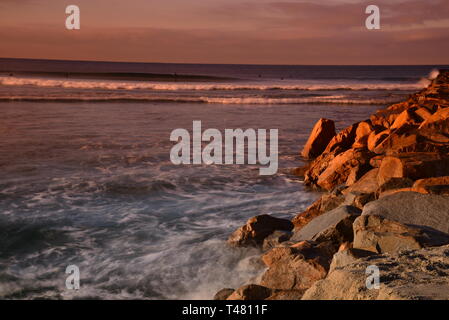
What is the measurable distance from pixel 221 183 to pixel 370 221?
509 centimetres

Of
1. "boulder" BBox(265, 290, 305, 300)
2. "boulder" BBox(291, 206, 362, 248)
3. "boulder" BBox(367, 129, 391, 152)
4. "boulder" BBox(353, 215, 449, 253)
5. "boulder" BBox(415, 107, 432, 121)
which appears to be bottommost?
"boulder" BBox(265, 290, 305, 300)

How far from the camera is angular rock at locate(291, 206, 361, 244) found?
555 centimetres

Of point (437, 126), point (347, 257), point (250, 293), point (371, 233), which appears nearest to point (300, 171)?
point (437, 126)

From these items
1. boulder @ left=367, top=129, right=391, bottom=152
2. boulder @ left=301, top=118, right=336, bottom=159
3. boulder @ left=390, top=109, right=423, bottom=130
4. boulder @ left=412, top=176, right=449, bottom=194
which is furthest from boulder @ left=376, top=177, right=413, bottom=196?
boulder @ left=301, top=118, right=336, bottom=159

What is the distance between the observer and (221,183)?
985 cm

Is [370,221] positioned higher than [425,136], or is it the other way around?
[425,136]

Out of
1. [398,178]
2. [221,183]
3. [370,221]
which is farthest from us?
[221,183]

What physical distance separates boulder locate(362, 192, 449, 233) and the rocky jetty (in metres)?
0.01

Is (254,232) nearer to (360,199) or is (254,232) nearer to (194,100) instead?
(360,199)

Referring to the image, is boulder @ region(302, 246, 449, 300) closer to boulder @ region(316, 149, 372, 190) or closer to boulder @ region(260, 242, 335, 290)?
boulder @ region(260, 242, 335, 290)
